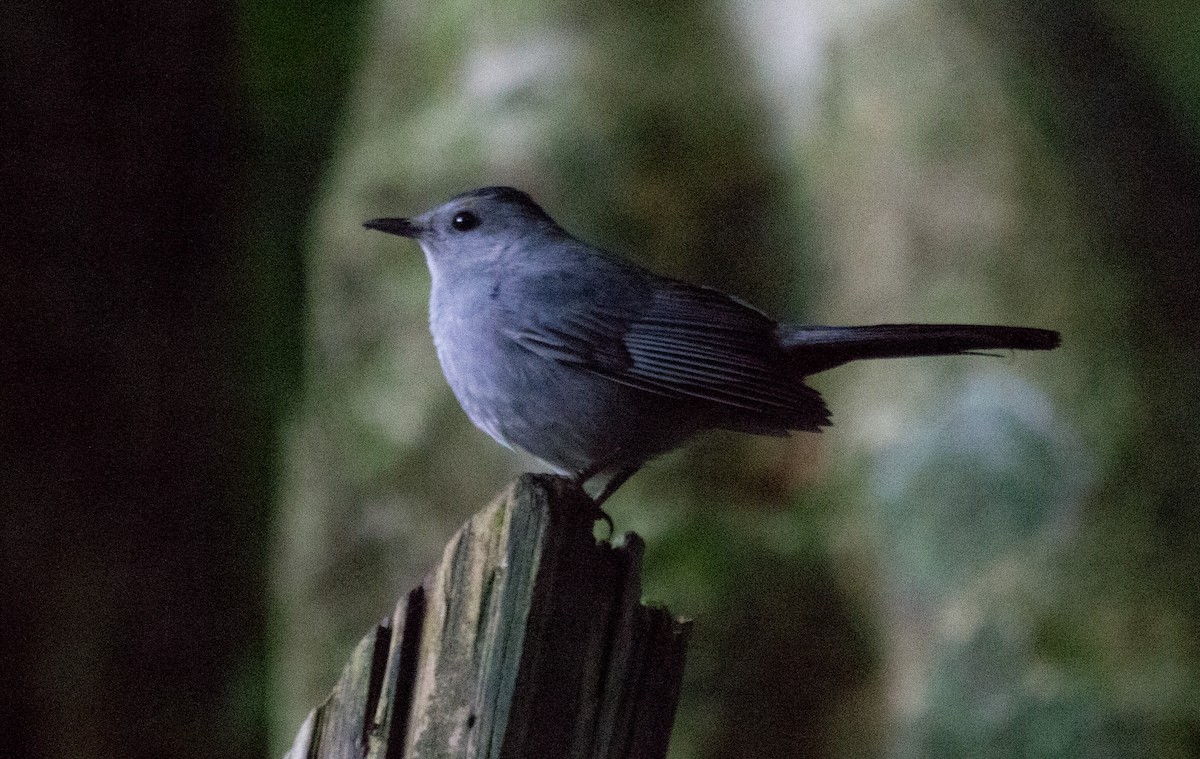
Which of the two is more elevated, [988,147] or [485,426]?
[988,147]

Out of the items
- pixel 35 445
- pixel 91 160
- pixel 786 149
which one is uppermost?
pixel 786 149

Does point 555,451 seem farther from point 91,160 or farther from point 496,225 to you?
point 91,160

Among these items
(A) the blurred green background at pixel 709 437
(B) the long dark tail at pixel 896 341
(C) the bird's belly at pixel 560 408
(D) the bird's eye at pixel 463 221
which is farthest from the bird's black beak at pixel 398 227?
(A) the blurred green background at pixel 709 437

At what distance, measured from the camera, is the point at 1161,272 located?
3.37 m

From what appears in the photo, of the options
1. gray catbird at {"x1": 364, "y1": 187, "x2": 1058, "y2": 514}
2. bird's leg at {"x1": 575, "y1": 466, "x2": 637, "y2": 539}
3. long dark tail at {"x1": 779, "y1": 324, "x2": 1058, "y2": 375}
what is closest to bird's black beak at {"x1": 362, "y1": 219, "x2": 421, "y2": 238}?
gray catbird at {"x1": 364, "y1": 187, "x2": 1058, "y2": 514}

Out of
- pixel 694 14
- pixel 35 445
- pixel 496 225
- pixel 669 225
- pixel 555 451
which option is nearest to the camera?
pixel 555 451

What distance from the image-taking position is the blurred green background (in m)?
2.98

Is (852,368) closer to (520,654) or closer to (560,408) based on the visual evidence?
(560,408)

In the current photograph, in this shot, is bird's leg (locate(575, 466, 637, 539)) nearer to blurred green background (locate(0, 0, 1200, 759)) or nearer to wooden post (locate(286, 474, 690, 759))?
wooden post (locate(286, 474, 690, 759))

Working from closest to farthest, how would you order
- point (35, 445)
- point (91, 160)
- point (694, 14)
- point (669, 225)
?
point (35, 445)
point (91, 160)
point (669, 225)
point (694, 14)

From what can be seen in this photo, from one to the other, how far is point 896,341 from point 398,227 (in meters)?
1.08

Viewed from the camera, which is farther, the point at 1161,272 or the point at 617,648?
the point at 1161,272

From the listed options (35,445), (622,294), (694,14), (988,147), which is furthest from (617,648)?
(694,14)

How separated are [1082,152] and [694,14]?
132 cm
